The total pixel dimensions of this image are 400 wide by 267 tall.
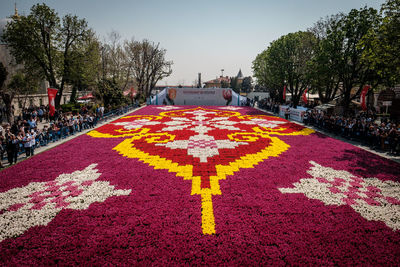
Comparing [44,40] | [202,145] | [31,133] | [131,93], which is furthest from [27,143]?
[131,93]

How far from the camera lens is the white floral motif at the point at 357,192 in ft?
22.2

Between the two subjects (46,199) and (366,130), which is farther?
(366,130)

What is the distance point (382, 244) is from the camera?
17.7 ft

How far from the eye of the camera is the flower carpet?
5.09 m

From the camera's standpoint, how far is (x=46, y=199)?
7469mm

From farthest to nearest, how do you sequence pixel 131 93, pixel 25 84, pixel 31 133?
pixel 131 93 → pixel 25 84 → pixel 31 133

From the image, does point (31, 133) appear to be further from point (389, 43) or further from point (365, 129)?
point (389, 43)

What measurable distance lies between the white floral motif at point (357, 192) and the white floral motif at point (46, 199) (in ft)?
24.0

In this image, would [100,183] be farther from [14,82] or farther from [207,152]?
[14,82]

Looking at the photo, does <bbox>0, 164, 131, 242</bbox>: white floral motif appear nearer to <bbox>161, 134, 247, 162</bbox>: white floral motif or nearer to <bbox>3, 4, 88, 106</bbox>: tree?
<bbox>161, 134, 247, 162</bbox>: white floral motif

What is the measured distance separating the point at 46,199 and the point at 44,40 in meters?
28.7

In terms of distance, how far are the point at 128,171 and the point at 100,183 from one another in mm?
1487

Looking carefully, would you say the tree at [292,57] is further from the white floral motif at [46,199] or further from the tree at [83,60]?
the white floral motif at [46,199]

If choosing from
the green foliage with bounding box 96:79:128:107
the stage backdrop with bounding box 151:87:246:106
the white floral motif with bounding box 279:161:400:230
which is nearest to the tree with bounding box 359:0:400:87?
the white floral motif with bounding box 279:161:400:230
